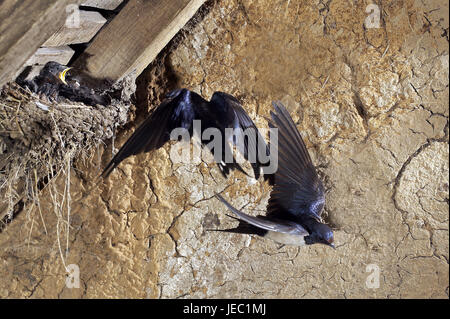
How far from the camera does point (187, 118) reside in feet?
5.19

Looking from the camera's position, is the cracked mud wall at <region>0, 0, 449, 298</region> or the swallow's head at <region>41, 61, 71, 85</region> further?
the cracked mud wall at <region>0, 0, 449, 298</region>

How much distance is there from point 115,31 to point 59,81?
0.84ft

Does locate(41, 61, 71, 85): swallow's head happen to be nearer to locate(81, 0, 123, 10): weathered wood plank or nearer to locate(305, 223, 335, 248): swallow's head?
locate(81, 0, 123, 10): weathered wood plank

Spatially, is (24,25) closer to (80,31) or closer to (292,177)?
(80,31)

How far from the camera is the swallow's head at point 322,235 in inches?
57.1

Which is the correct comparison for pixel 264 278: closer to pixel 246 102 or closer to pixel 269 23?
pixel 246 102

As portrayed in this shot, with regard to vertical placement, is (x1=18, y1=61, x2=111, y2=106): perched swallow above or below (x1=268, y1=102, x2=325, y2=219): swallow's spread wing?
above

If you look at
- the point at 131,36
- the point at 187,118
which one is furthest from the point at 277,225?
the point at 131,36

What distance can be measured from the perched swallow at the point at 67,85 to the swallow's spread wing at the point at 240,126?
17.4 inches

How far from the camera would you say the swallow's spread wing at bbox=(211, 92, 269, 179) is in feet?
5.12

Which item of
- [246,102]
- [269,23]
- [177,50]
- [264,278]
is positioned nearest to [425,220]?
[264,278]

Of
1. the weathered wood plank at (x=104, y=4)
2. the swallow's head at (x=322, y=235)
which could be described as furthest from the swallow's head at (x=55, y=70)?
the swallow's head at (x=322, y=235)

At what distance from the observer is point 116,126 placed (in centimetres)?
187

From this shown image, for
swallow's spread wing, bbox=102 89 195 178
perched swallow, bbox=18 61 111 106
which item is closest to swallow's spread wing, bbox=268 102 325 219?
swallow's spread wing, bbox=102 89 195 178
